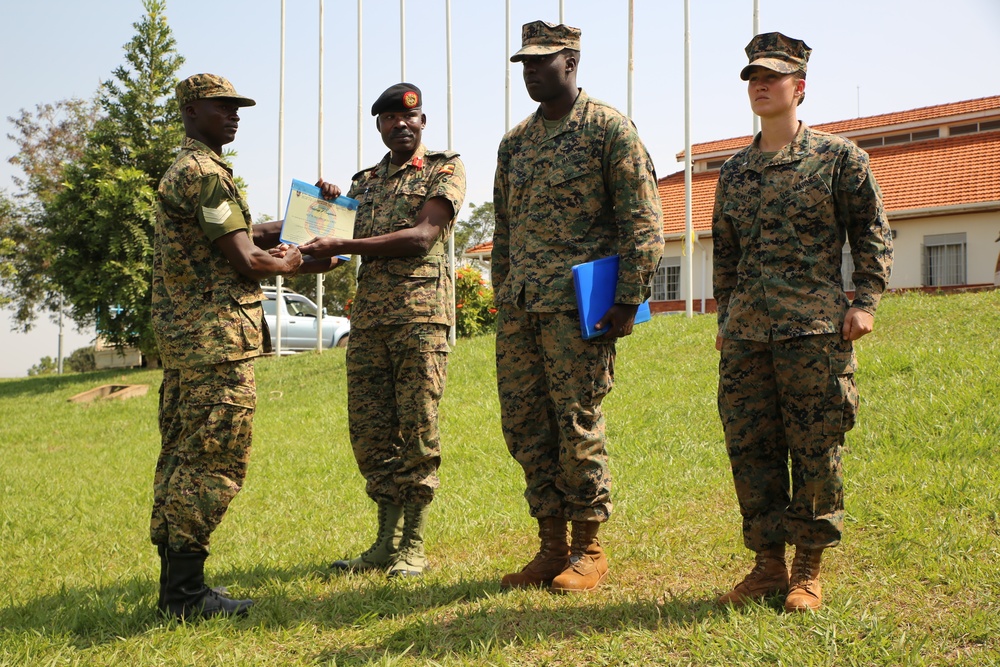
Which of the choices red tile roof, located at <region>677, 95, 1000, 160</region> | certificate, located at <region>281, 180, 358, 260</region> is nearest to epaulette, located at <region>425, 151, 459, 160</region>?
certificate, located at <region>281, 180, 358, 260</region>

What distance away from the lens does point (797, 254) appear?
366 centimetres

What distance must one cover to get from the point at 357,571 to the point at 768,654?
2.29 m

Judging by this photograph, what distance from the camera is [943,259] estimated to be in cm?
2000

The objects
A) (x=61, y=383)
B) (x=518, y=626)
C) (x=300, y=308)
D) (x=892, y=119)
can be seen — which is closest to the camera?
(x=518, y=626)

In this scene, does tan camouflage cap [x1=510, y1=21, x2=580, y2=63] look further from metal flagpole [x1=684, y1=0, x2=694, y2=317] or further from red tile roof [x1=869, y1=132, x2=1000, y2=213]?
red tile roof [x1=869, y1=132, x2=1000, y2=213]

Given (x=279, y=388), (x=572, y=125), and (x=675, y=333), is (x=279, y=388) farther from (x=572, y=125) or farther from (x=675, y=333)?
(x=572, y=125)

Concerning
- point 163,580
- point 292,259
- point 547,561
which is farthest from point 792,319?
point 163,580

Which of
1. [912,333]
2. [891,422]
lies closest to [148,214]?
[912,333]

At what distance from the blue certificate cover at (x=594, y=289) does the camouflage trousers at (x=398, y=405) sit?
1.00 meters

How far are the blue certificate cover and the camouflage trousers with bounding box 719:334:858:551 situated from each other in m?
0.56

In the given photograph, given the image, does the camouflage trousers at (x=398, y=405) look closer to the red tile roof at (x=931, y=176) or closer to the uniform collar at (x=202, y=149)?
the uniform collar at (x=202, y=149)

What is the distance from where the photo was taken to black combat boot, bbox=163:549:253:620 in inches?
156

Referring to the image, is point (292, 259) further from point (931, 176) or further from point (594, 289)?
point (931, 176)

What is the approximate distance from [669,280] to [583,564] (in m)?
19.9
